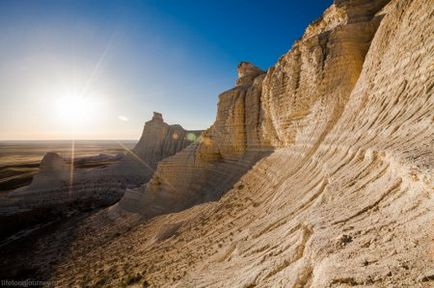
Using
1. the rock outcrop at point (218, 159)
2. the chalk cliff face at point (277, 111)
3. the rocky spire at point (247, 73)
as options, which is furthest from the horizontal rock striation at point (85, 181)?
the rocky spire at point (247, 73)

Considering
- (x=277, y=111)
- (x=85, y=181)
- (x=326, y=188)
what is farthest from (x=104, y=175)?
(x=326, y=188)

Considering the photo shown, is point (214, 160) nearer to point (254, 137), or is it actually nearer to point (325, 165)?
point (254, 137)

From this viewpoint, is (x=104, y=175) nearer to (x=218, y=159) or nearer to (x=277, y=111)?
(x=218, y=159)

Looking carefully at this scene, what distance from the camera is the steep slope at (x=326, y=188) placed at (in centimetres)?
279

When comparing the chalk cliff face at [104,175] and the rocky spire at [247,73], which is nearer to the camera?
the rocky spire at [247,73]

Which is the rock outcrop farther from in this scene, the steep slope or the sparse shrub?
the sparse shrub

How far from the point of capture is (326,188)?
17.1ft

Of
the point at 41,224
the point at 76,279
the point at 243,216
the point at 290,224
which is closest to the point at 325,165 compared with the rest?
the point at 290,224

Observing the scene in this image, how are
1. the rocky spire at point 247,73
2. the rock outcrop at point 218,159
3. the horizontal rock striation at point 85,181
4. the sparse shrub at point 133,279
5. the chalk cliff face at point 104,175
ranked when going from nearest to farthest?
1. the sparse shrub at point 133,279
2. the rock outcrop at point 218,159
3. the rocky spire at point 247,73
4. the horizontal rock striation at point 85,181
5. the chalk cliff face at point 104,175

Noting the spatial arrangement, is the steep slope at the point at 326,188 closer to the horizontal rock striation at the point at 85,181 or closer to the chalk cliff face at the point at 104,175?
the horizontal rock striation at the point at 85,181

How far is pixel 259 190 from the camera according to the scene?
9.91 m

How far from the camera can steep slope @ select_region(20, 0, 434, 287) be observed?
9.15 ft

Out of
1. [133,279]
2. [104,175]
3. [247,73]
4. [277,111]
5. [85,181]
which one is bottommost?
[85,181]

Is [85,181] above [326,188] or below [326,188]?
below
